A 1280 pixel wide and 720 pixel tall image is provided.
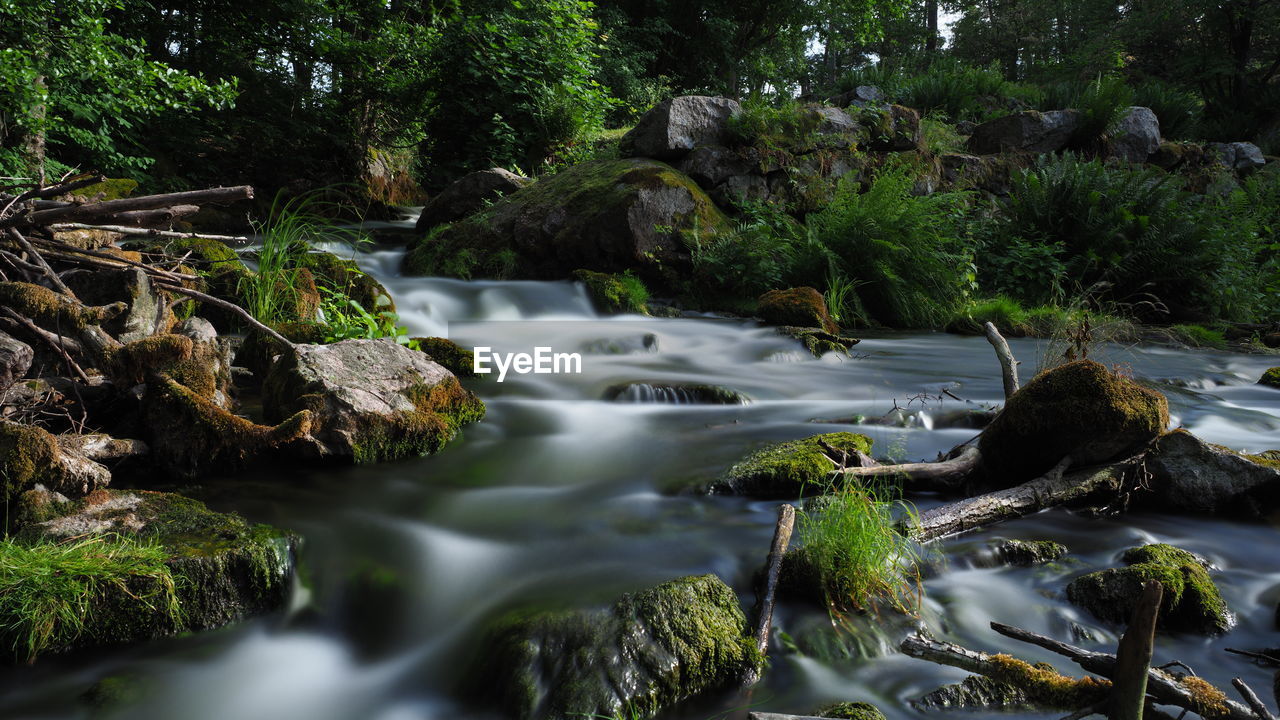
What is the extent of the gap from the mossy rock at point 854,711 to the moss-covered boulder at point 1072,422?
79.7 inches

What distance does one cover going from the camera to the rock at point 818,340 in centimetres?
730

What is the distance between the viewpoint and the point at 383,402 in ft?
14.2

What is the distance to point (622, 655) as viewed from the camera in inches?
94.2

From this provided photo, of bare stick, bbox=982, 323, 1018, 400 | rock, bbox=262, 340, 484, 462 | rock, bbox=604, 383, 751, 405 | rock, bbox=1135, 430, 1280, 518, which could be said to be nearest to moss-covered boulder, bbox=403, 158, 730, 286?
rock, bbox=604, 383, 751, 405

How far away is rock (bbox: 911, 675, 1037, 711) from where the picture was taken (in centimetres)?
228

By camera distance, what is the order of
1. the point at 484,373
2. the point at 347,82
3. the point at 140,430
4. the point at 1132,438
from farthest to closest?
the point at 347,82 < the point at 484,373 < the point at 140,430 < the point at 1132,438

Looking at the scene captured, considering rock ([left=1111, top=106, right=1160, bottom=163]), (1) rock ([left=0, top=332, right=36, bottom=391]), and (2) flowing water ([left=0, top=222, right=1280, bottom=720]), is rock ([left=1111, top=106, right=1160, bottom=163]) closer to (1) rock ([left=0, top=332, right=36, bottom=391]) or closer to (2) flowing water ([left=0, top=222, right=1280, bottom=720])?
(2) flowing water ([left=0, top=222, right=1280, bottom=720])

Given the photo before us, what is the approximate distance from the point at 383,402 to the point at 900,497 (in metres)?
2.77

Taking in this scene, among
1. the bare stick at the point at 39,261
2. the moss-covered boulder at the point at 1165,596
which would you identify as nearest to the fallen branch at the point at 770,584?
the moss-covered boulder at the point at 1165,596

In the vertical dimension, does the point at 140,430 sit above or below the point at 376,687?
above

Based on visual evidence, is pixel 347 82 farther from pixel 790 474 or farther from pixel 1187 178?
pixel 1187 178

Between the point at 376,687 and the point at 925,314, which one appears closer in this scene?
the point at 376,687

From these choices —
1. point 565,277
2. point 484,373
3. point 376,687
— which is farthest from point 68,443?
point 565,277

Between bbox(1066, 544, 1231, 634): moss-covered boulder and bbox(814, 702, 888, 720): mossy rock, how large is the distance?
1145mm
